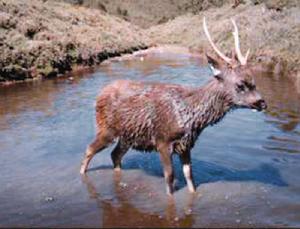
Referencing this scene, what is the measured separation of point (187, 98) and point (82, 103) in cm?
855

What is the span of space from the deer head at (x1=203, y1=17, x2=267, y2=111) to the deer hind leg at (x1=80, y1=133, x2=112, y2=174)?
81.8 inches

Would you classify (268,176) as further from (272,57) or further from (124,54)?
(124,54)

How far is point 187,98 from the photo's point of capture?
307 inches

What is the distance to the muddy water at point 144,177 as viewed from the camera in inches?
288

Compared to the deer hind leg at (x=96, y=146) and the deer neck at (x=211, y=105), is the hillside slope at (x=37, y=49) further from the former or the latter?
the deer neck at (x=211, y=105)

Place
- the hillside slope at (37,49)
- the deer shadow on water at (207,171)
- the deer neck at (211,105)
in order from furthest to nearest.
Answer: the hillside slope at (37,49) → the deer shadow on water at (207,171) → the deer neck at (211,105)

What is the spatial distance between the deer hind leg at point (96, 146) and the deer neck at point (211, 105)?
1567 millimetres

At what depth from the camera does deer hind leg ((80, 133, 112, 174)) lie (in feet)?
28.1

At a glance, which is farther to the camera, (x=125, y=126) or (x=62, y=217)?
(x=125, y=126)

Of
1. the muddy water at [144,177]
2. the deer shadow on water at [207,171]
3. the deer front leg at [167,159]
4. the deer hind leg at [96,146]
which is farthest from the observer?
the deer shadow on water at [207,171]

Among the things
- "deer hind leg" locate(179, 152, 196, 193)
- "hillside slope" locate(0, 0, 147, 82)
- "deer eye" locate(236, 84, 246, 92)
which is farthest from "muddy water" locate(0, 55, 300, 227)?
"hillside slope" locate(0, 0, 147, 82)

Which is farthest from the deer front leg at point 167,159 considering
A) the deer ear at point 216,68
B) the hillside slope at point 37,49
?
the hillside slope at point 37,49

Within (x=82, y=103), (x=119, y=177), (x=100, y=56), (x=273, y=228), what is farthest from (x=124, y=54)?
(x=273, y=228)

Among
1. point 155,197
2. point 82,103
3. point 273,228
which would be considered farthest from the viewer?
point 82,103
